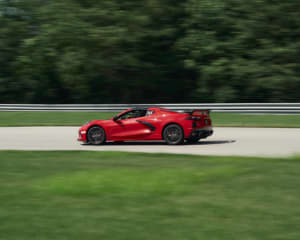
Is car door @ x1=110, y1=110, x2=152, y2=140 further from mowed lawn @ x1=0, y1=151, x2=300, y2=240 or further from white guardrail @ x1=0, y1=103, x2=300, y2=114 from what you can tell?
white guardrail @ x1=0, y1=103, x2=300, y2=114

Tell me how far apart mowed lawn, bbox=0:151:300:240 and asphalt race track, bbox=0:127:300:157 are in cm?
195

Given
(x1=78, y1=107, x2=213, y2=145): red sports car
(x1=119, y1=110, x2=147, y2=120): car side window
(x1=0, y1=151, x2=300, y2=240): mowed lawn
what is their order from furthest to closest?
1. (x1=119, y1=110, x2=147, y2=120): car side window
2. (x1=78, y1=107, x2=213, y2=145): red sports car
3. (x1=0, y1=151, x2=300, y2=240): mowed lawn

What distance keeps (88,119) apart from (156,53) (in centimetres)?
827

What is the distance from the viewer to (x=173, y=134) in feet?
43.7

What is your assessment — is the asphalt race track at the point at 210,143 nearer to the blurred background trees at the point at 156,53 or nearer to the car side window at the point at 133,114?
the car side window at the point at 133,114

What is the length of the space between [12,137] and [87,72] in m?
12.6

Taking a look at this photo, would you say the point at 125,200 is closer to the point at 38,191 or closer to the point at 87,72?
the point at 38,191

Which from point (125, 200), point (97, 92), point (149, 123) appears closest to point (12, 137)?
point (149, 123)

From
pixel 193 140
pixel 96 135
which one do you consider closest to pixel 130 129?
pixel 96 135

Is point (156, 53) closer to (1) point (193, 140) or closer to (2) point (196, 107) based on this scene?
(2) point (196, 107)

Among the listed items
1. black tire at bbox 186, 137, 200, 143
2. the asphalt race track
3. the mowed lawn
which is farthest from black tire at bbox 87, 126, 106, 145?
the mowed lawn

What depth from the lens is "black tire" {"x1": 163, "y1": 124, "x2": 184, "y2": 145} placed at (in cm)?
1322

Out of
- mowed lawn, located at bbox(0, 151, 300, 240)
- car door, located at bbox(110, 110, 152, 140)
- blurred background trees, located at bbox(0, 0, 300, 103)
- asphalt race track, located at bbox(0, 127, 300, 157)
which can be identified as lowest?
mowed lawn, located at bbox(0, 151, 300, 240)

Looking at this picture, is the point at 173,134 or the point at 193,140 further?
the point at 193,140
